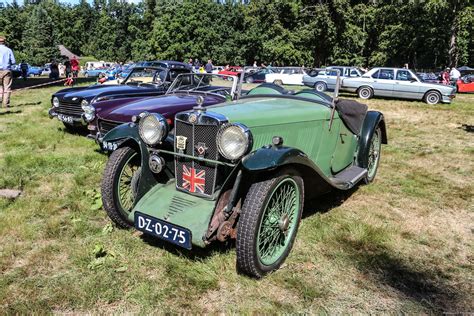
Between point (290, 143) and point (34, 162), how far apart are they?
4.23 m

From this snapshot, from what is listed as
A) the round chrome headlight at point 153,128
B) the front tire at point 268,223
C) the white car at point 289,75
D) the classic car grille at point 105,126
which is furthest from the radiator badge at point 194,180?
the white car at point 289,75

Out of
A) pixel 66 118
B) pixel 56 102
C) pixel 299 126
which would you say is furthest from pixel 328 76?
pixel 299 126

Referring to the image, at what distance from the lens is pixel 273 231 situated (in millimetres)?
3209

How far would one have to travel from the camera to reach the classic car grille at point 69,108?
777cm

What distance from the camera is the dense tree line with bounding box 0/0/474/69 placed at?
111 feet

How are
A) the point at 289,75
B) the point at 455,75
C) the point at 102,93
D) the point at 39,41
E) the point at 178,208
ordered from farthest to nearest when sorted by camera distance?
the point at 39,41 < the point at 289,75 < the point at 455,75 < the point at 102,93 < the point at 178,208

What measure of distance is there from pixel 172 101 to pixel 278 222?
3811mm

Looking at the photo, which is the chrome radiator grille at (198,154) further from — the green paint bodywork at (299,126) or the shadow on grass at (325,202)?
the shadow on grass at (325,202)

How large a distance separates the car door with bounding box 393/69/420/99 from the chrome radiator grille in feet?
48.3

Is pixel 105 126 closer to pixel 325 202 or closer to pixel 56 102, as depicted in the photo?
pixel 56 102

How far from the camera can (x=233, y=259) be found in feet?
10.8

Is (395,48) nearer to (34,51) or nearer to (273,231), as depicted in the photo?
(273,231)

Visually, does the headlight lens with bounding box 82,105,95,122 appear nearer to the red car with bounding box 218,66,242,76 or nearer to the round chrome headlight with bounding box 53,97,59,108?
the round chrome headlight with bounding box 53,97,59,108

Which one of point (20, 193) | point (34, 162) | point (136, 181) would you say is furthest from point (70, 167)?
point (136, 181)
